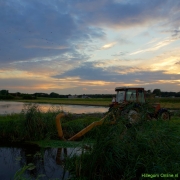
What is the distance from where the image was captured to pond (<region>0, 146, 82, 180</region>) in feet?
19.3

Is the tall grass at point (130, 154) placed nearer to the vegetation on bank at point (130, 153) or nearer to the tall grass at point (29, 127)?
the vegetation on bank at point (130, 153)

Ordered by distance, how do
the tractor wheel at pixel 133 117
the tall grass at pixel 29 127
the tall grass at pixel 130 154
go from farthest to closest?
the tall grass at pixel 29 127 < the tractor wheel at pixel 133 117 < the tall grass at pixel 130 154

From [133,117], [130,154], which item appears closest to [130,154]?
[130,154]

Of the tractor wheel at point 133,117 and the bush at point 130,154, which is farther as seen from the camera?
the tractor wheel at point 133,117

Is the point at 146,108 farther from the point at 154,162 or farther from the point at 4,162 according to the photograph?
the point at 4,162

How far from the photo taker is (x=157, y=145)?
183 inches

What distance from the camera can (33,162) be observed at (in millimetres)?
6949

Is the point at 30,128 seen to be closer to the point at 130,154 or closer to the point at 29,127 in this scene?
the point at 29,127

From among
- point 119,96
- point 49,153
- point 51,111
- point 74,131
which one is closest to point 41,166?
point 49,153

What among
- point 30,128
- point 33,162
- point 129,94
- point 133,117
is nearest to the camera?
point 133,117

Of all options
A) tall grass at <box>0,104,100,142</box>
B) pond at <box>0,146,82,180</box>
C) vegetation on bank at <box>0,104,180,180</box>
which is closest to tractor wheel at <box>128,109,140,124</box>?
vegetation on bank at <box>0,104,180,180</box>

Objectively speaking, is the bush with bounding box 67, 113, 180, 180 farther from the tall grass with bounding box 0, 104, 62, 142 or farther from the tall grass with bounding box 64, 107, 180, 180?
the tall grass with bounding box 0, 104, 62, 142

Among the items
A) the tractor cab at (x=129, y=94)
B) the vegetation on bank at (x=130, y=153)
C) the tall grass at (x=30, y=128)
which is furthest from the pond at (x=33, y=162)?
the tractor cab at (x=129, y=94)

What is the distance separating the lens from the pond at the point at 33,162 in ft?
19.3
